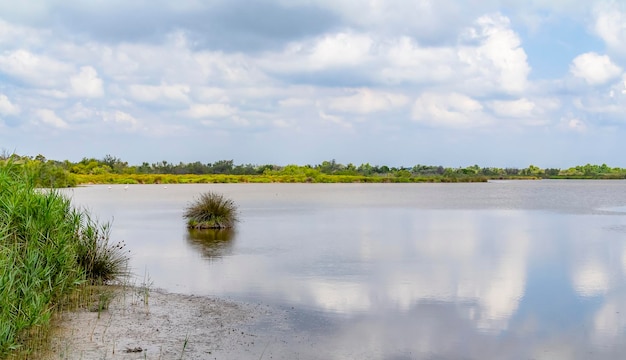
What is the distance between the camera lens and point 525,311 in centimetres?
1007

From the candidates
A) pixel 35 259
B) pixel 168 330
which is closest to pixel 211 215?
pixel 168 330

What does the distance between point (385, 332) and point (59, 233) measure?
5.40m

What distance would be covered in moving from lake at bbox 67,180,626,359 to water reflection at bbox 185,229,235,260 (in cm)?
6

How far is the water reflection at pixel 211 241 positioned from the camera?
16.8 m

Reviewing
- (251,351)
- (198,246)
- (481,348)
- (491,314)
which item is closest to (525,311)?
(491,314)

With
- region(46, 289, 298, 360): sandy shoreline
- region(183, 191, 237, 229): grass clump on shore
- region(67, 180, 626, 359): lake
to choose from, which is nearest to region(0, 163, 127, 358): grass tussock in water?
region(46, 289, 298, 360): sandy shoreline

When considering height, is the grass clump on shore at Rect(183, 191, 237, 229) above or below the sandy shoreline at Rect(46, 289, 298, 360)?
above

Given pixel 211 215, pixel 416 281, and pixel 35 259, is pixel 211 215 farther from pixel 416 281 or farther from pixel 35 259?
pixel 35 259

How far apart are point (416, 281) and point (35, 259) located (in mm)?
7740

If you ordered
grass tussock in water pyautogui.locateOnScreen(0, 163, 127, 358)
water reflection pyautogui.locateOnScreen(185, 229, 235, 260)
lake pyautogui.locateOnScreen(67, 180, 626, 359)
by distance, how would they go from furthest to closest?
water reflection pyautogui.locateOnScreen(185, 229, 235, 260) → lake pyautogui.locateOnScreen(67, 180, 626, 359) → grass tussock in water pyautogui.locateOnScreen(0, 163, 127, 358)

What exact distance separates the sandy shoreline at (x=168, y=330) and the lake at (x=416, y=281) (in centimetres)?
54

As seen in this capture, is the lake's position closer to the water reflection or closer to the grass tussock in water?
the water reflection

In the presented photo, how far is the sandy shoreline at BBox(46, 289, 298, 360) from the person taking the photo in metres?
7.29

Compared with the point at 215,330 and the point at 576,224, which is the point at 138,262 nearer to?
the point at 215,330
